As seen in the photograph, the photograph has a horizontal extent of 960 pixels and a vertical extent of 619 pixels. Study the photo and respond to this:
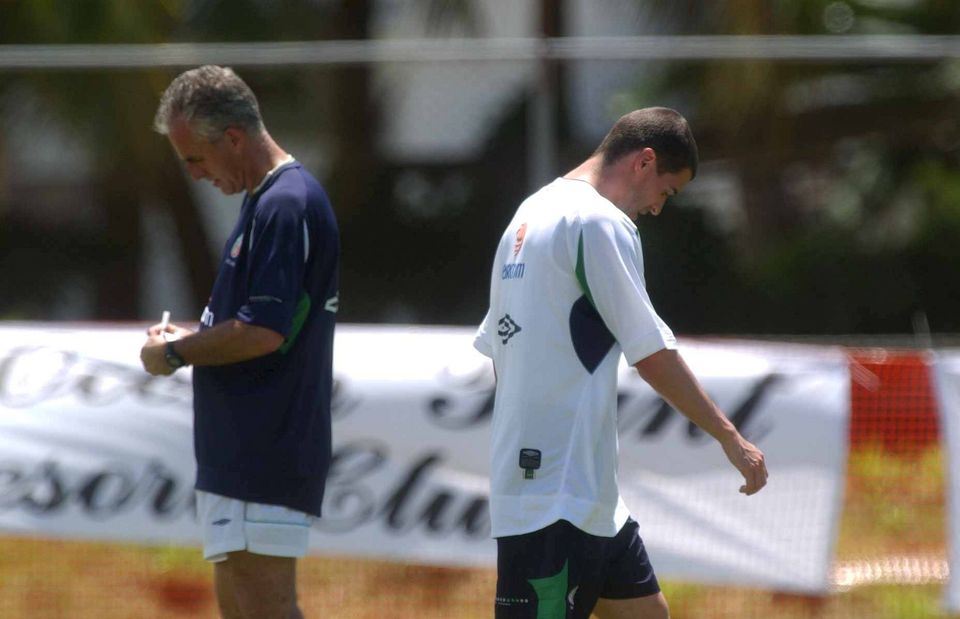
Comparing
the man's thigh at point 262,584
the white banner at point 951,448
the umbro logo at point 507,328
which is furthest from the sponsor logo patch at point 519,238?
the white banner at point 951,448

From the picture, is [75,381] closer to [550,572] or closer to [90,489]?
[90,489]

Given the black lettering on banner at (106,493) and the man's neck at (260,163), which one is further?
the black lettering on banner at (106,493)

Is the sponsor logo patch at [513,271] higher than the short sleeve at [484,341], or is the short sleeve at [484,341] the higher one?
the sponsor logo patch at [513,271]

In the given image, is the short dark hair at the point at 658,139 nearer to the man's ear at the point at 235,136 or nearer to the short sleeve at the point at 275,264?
the short sleeve at the point at 275,264

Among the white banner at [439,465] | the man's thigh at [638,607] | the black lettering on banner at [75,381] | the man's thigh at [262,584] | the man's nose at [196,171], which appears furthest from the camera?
the black lettering on banner at [75,381]

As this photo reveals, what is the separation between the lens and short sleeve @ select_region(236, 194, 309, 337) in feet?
12.1

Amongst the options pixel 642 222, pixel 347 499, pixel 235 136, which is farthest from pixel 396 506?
pixel 642 222

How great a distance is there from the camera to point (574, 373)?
3.38 m

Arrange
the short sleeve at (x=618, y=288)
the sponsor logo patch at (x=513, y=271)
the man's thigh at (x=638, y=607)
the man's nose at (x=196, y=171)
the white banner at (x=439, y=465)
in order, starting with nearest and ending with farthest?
the short sleeve at (x=618, y=288) < the sponsor logo patch at (x=513, y=271) < the man's thigh at (x=638, y=607) < the man's nose at (x=196, y=171) < the white banner at (x=439, y=465)

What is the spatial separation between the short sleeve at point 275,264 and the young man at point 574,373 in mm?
586

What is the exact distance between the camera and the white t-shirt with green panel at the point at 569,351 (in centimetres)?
332

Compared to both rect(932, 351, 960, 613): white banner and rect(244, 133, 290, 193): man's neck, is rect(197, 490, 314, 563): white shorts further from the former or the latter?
rect(932, 351, 960, 613): white banner

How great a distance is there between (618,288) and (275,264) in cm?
94

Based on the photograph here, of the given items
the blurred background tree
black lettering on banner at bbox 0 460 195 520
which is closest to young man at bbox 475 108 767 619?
black lettering on banner at bbox 0 460 195 520
